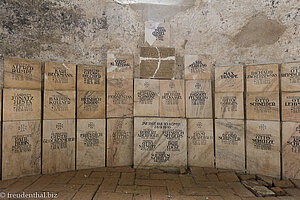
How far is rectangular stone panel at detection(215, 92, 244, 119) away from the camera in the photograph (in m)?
2.79

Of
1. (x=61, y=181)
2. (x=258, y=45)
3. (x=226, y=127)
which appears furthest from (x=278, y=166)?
(x=61, y=181)

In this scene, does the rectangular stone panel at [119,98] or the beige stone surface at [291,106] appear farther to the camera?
the rectangular stone panel at [119,98]

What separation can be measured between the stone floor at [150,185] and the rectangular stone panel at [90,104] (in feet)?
2.92

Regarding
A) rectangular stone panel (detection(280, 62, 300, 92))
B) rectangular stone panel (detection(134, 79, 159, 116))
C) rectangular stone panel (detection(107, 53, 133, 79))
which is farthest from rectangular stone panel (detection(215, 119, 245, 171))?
Answer: rectangular stone panel (detection(107, 53, 133, 79))

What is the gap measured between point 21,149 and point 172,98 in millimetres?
2436

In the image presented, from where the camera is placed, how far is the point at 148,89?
3.00 metres

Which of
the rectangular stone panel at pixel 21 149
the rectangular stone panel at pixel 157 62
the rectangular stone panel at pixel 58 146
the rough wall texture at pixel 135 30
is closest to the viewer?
the rectangular stone panel at pixel 21 149

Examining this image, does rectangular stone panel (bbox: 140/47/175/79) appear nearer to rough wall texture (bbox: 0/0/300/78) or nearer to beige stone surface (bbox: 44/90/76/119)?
rough wall texture (bbox: 0/0/300/78)

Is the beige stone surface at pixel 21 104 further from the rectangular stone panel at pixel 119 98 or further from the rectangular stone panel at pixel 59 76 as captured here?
the rectangular stone panel at pixel 119 98

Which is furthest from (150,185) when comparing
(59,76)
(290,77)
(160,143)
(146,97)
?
(290,77)

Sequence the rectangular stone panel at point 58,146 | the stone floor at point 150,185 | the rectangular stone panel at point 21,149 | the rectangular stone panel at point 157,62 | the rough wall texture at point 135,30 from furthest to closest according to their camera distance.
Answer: the rectangular stone panel at point 157,62 < the rough wall texture at point 135,30 < the rectangular stone panel at point 58,146 < the rectangular stone panel at point 21,149 < the stone floor at point 150,185

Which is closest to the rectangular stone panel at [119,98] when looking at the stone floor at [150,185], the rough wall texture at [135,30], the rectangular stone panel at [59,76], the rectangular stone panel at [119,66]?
the rectangular stone panel at [119,66]

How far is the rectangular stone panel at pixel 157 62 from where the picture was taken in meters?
3.08

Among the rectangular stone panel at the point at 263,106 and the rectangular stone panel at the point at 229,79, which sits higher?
the rectangular stone panel at the point at 229,79
